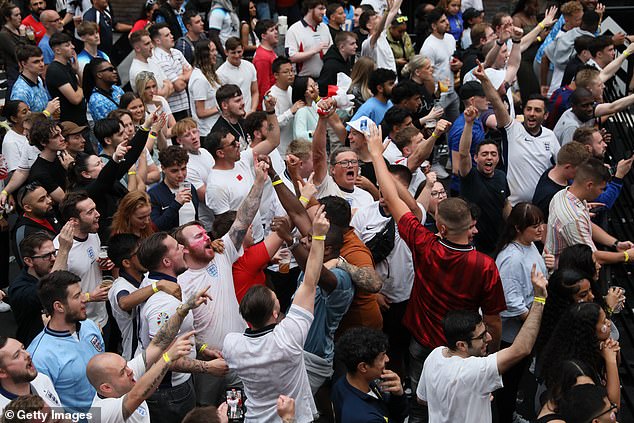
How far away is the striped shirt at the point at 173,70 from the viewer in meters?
10.1

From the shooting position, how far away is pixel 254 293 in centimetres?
473

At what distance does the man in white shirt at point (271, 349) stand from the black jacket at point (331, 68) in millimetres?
6240

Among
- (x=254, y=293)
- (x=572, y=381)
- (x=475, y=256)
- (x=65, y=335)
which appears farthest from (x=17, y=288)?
(x=572, y=381)

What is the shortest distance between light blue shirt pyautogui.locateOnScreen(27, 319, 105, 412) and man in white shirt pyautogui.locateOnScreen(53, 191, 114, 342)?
1107mm

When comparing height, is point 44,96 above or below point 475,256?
below

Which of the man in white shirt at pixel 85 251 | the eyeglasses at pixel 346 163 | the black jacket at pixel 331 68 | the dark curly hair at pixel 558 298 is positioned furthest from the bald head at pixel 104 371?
the black jacket at pixel 331 68

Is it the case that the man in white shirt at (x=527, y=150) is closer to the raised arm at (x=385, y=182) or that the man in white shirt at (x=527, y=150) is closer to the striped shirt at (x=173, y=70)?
Result: the raised arm at (x=385, y=182)

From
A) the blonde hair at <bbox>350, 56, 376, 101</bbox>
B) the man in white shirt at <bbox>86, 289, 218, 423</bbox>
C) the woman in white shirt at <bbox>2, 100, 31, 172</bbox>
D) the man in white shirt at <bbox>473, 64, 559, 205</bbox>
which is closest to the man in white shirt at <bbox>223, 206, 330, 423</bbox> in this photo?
the man in white shirt at <bbox>86, 289, 218, 423</bbox>

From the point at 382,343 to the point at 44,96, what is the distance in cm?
581

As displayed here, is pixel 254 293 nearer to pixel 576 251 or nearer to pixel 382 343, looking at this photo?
pixel 382 343

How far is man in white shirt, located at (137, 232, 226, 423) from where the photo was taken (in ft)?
16.8

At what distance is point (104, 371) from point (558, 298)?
2.93 metres

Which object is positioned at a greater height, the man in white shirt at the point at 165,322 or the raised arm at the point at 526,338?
the raised arm at the point at 526,338

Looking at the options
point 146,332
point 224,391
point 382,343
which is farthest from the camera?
point 224,391
